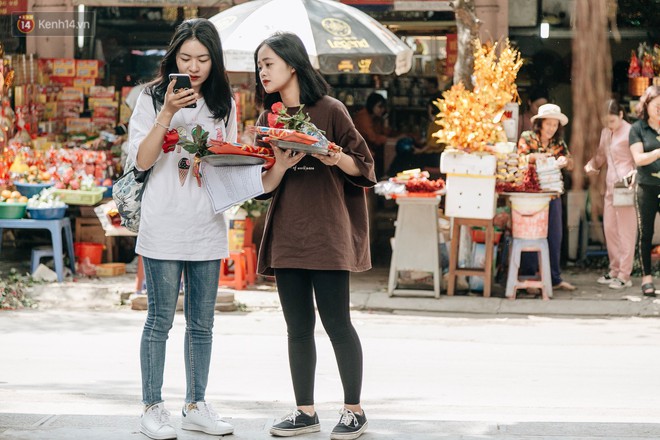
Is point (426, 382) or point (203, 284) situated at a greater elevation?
point (203, 284)

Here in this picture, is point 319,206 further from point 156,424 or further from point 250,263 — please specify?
point 250,263

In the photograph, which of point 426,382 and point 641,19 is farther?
point 641,19

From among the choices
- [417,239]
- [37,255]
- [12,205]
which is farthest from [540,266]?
[12,205]

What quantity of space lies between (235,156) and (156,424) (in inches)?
49.7

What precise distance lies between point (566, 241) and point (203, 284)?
27.0 feet

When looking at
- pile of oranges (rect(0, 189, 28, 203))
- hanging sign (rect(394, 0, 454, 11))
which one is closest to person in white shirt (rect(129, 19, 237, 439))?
pile of oranges (rect(0, 189, 28, 203))

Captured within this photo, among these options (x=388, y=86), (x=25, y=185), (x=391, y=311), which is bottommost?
(x=391, y=311)

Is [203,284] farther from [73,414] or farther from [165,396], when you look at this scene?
[165,396]

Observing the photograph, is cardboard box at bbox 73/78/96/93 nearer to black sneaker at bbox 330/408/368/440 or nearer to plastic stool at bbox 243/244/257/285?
plastic stool at bbox 243/244/257/285

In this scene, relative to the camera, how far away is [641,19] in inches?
541

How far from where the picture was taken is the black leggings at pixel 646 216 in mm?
10219

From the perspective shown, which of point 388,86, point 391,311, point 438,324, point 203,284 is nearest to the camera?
point 203,284

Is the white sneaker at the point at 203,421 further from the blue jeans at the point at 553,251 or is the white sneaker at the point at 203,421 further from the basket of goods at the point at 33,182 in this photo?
the basket of goods at the point at 33,182

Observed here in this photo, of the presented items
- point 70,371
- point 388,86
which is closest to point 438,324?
point 70,371
